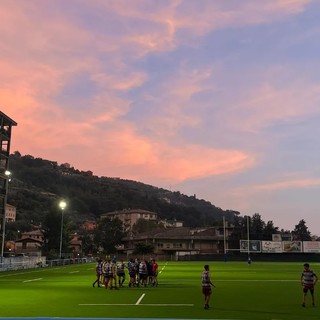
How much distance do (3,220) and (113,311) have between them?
66176 millimetres

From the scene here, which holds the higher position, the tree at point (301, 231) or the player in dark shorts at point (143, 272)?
the tree at point (301, 231)

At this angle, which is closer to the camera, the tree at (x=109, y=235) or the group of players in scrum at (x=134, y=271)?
the group of players in scrum at (x=134, y=271)

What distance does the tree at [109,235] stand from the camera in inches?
5384

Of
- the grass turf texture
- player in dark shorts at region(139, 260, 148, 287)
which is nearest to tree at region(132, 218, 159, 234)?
player in dark shorts at region(139, 260, 148, 287)

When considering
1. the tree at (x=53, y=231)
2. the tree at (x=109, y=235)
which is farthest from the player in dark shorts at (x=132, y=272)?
the tree at (x=109, y=235)

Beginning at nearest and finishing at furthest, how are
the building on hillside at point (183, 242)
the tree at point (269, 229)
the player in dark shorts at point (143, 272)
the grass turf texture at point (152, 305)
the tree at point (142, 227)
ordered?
the grass turf texture at point (152, 305) < the player in dark shorts at point (143, 272) < the building on hillside at point (183, 242) < the tree at point (269, 229) < the tree at point (142, 227)

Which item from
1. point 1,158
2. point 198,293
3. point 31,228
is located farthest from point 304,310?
point 31,228

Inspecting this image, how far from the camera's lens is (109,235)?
13750 centimetres

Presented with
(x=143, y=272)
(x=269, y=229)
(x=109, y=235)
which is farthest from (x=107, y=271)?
(x=269, y=229)

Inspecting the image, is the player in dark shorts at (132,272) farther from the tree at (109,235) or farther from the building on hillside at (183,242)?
the tree at (109,235)

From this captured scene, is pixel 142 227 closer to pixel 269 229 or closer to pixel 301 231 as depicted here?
pixel 269 229

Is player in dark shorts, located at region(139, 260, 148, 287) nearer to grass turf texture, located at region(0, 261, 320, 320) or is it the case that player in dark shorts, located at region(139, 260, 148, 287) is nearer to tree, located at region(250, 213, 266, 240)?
grass turf texture, located at region(0, 261, 320, 320)

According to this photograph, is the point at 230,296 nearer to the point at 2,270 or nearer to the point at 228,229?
the point at 2,270

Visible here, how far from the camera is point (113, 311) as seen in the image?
1942 cm
